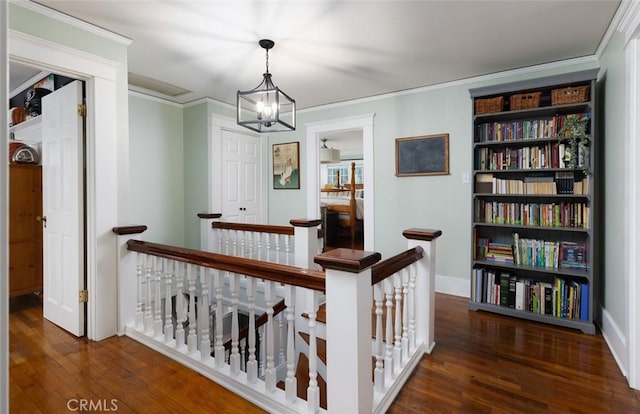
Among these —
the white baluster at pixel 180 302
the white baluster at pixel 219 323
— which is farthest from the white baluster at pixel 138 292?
the white baluster at pixel 219 323

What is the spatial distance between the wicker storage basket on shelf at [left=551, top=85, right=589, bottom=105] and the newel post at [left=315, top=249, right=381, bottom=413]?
246cm

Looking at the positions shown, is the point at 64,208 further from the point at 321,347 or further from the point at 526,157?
the point at 526,157

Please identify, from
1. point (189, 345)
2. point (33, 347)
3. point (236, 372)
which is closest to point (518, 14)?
point (236, 372)

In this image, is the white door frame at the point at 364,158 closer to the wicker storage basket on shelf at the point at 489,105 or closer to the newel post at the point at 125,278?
the wicker storage basket on shelf at the point at 489,105

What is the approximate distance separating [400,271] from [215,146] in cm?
314

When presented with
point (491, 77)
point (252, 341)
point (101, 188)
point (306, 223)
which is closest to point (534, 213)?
point (491, 77)

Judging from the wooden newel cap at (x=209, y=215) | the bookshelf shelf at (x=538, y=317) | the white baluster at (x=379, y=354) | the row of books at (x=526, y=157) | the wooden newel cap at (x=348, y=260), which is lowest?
the bookshelf shelf at (x=538, y=317)

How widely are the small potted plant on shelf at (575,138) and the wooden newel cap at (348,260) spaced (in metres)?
2.27

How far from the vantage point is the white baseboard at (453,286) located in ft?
11.3

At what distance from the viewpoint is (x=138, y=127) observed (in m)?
3.78

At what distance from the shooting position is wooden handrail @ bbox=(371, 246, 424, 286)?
161 centimetres

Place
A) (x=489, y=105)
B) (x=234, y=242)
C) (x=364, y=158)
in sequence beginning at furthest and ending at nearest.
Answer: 1. (x=364, y=158)
2. (x=234, y=242)
3. (x=489, y=105)

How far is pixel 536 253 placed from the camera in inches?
113

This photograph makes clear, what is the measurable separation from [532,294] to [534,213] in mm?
722
